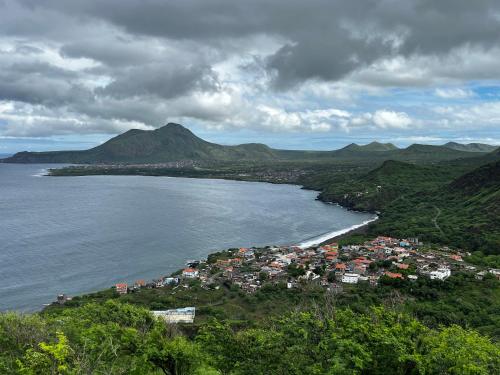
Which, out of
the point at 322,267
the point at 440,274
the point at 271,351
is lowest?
the point at 322,267

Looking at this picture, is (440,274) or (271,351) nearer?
(271,351)

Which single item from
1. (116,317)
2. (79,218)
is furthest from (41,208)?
(116,317)

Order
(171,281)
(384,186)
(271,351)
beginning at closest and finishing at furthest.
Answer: (271,351), (171,281), (384,186)

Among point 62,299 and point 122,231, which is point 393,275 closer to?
point 62,299

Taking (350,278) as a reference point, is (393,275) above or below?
above

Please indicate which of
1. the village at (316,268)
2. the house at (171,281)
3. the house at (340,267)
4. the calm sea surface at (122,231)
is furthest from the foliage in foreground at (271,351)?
the house at (340,267)

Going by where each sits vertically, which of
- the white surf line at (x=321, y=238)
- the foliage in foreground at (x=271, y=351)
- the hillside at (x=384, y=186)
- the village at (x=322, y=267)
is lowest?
the white surf line at (x=321, y=238)

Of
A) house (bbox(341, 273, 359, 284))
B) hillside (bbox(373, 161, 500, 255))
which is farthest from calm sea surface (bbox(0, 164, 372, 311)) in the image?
house (bbox(341, 273, 359, 284))

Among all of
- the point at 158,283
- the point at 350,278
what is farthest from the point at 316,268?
the point at 158,283

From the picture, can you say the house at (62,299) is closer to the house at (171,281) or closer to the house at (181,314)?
the house at (171,281)
